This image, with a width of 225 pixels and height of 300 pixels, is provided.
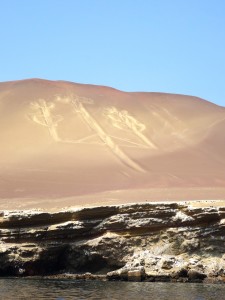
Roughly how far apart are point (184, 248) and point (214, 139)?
75.8 metres

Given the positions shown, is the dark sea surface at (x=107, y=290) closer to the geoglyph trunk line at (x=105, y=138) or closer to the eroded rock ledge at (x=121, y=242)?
the eroded rock ledge at (x=121, y=242)

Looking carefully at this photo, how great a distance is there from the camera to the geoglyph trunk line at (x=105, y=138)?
9831 cm

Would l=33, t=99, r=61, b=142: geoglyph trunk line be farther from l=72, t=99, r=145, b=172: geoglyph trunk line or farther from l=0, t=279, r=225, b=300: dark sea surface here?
l=0, t=279, r=225, b=300: dark sea surface

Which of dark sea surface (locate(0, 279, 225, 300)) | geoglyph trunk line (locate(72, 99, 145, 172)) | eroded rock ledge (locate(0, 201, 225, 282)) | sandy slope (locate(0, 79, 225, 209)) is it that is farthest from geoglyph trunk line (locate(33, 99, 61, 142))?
dark sea surface (locate(0, 279, 225, 300))

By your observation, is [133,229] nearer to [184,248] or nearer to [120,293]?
[184,248]

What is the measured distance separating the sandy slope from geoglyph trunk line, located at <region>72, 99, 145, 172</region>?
0.15 meters

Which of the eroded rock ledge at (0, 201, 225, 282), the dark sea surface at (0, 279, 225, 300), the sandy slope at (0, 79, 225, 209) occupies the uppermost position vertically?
the sandy slope at (0, 79, 225, 209)

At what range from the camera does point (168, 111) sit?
126312 millimetres

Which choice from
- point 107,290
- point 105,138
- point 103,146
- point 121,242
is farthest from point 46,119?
point 107,290

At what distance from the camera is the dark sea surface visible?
1256 inches

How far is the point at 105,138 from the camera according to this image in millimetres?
107062

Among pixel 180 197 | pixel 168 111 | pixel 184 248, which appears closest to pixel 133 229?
pixel 184 248

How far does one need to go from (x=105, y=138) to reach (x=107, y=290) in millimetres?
73382

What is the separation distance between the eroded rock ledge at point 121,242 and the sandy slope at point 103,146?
31.2 meters
